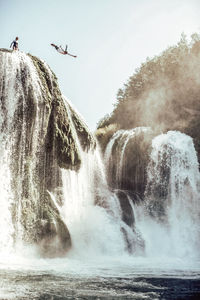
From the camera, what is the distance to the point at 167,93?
3105 cm

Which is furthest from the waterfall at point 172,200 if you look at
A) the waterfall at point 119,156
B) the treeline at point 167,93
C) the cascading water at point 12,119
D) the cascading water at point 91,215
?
the cascading water at point 12,119

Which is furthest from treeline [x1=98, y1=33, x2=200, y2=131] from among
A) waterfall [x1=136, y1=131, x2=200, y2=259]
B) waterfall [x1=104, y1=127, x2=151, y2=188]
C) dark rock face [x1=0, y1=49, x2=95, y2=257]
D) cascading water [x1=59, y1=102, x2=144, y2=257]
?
dark rock face [x1=0, y1=49, x2=95, y2=257]

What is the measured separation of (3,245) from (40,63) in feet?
27.5

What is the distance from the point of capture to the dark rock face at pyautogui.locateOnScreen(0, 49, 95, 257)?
14422 millimetres

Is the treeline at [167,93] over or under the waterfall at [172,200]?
over

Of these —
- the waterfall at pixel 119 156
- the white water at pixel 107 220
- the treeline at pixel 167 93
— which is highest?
the treeline at pixel 167 93

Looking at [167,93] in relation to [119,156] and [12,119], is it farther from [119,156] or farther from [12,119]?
[12,119]

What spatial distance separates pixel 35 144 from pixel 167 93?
59.8ft

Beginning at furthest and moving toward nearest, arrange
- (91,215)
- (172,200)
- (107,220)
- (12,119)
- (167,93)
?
(167,93)
(172,200)
(91,215)
(107,220)
(12,119)

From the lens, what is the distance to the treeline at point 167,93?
28922mm

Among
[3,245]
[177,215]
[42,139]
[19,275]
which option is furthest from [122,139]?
[19,275]

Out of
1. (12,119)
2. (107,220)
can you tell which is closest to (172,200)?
(107,220)

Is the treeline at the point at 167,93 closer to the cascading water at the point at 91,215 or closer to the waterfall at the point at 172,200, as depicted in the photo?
the waterfall at the point at 172,200

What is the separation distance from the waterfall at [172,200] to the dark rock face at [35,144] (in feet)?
16.5
